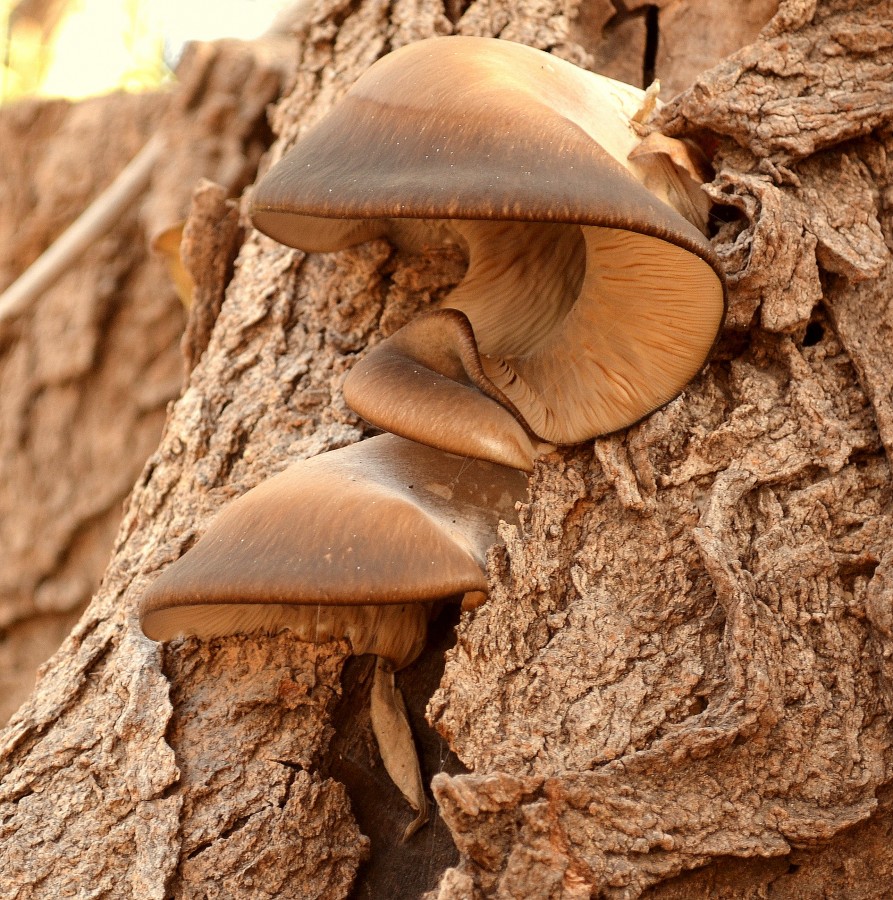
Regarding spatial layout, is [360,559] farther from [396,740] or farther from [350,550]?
[396,740]

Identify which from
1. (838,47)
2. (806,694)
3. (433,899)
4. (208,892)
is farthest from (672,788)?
(838,47)

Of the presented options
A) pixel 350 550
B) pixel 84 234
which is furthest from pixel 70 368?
pixel 350 550

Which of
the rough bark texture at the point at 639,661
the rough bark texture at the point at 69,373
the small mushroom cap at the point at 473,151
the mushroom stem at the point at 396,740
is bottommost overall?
the rough bark texture at the point at 69,373

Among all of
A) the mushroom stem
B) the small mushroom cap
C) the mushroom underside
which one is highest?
the small mushroom cap

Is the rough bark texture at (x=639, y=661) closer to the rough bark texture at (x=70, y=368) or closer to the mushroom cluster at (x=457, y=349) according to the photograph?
the mushroom cluster at (x=457, y=349)

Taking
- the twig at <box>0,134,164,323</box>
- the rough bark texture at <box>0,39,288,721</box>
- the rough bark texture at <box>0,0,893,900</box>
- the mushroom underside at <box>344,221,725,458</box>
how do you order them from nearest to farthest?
the rough bark texture at <box>0,0,893,900</box>, the mushroom underside at <box>344,221,725,458</box>, the twig at <box>0,134,164,323</box>, the rough bark texture at <box>0,39,288,721</box>

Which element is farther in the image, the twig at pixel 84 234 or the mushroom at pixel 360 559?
the twig at pixel 84 234

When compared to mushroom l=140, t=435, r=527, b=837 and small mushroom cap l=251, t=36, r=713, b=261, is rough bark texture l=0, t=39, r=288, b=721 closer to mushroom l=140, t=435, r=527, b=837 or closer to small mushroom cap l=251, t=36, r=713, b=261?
small mushroom cap l=251, t=36, r=713, b=261

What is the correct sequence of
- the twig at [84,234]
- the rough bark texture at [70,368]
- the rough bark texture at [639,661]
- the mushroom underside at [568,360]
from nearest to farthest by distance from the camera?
the rough bark texture at [639,661], the mushroom underside at [568,360], the twig at [84,234], the rough bark texture at [70,368]

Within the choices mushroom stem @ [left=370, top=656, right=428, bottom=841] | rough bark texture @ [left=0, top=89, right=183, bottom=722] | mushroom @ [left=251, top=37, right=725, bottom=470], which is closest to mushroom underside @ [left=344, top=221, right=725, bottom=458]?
mushroom @ [left=251, top=37, right=725, bottom=470]

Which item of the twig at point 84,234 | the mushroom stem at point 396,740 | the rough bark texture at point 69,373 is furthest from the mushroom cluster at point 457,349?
the rough bark texture at point 69,373
